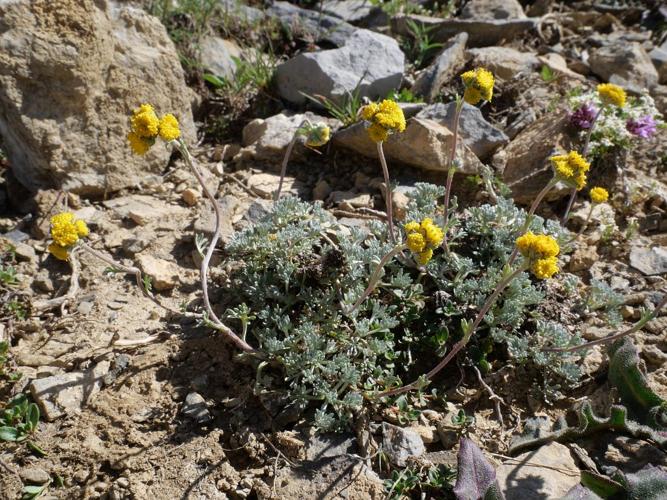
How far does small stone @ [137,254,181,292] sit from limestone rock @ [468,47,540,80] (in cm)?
365

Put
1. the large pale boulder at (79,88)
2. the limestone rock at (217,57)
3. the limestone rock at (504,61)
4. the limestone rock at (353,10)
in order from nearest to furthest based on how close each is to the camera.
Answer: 1. the large pale boulder at (79,88)
2. the limestone rock at (504,61)
3. the limestone rock at (217,57)
4. the limestone rock at (353,10)

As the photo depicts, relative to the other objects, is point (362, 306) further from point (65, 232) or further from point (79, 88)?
point (79, 88)

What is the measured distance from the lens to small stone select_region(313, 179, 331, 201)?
4.98m

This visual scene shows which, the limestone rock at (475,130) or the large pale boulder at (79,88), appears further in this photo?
the limestone rock at (475,130)

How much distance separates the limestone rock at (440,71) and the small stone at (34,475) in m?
4.36

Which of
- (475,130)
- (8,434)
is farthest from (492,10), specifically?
(8,434)

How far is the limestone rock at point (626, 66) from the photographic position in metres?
6.11

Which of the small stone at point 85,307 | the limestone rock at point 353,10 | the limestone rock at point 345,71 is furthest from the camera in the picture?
the limestone rock at point 353,10

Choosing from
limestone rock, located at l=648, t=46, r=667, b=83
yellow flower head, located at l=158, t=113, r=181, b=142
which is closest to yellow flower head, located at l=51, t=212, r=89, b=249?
yellow flower head, located at l=158, t=113, r=181, b=142

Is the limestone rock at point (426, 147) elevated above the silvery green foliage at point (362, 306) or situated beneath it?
elevated above

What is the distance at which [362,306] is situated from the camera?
12.1 feet

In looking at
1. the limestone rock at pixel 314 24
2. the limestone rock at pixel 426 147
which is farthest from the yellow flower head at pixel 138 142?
the limestone rock at pixel 314 24

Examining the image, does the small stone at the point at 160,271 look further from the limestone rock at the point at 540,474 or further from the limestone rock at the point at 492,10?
the limestone rock at the point at 492,10

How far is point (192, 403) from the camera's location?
3.41 meters
